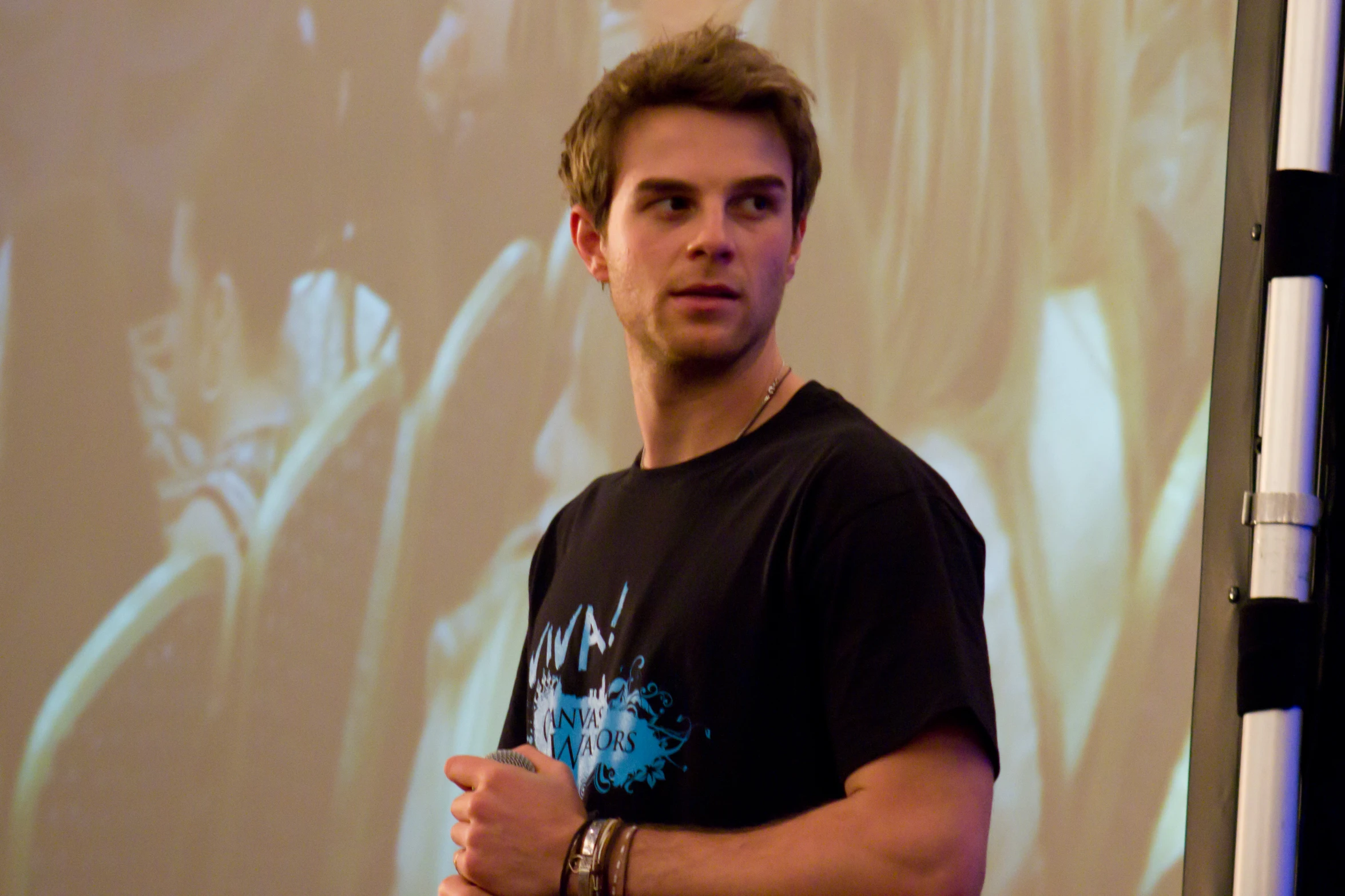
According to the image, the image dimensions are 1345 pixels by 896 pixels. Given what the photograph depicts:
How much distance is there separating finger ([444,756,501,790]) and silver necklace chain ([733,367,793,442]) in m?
0.35

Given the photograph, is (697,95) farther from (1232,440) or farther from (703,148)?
(1232,440)

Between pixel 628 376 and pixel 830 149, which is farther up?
pixel 830 149

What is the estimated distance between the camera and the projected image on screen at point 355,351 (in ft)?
5.86

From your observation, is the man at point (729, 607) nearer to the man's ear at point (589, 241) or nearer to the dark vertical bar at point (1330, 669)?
the man's ear at point (589, 241)

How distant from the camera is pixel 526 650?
1229mm

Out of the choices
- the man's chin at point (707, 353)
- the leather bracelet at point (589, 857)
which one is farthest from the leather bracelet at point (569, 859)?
the man's chin at point (707, 353)

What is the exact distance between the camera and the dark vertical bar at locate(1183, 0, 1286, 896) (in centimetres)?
134

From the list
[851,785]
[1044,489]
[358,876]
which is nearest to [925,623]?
[851,785]

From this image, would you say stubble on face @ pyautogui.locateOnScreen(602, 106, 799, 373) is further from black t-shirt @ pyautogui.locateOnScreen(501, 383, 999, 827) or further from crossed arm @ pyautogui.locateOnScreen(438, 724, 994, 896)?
crossed arm @ pyautogui.locateOnScreen(438, 724, 994, 896)

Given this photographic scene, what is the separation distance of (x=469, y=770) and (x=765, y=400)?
40 centimetres

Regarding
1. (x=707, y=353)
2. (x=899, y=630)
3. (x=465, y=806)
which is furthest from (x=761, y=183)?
(x=465, y=806)

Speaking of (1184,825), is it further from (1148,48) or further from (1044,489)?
(1148,48)

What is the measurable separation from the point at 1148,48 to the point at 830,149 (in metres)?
0.47

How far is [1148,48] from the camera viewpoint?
5.57ft
